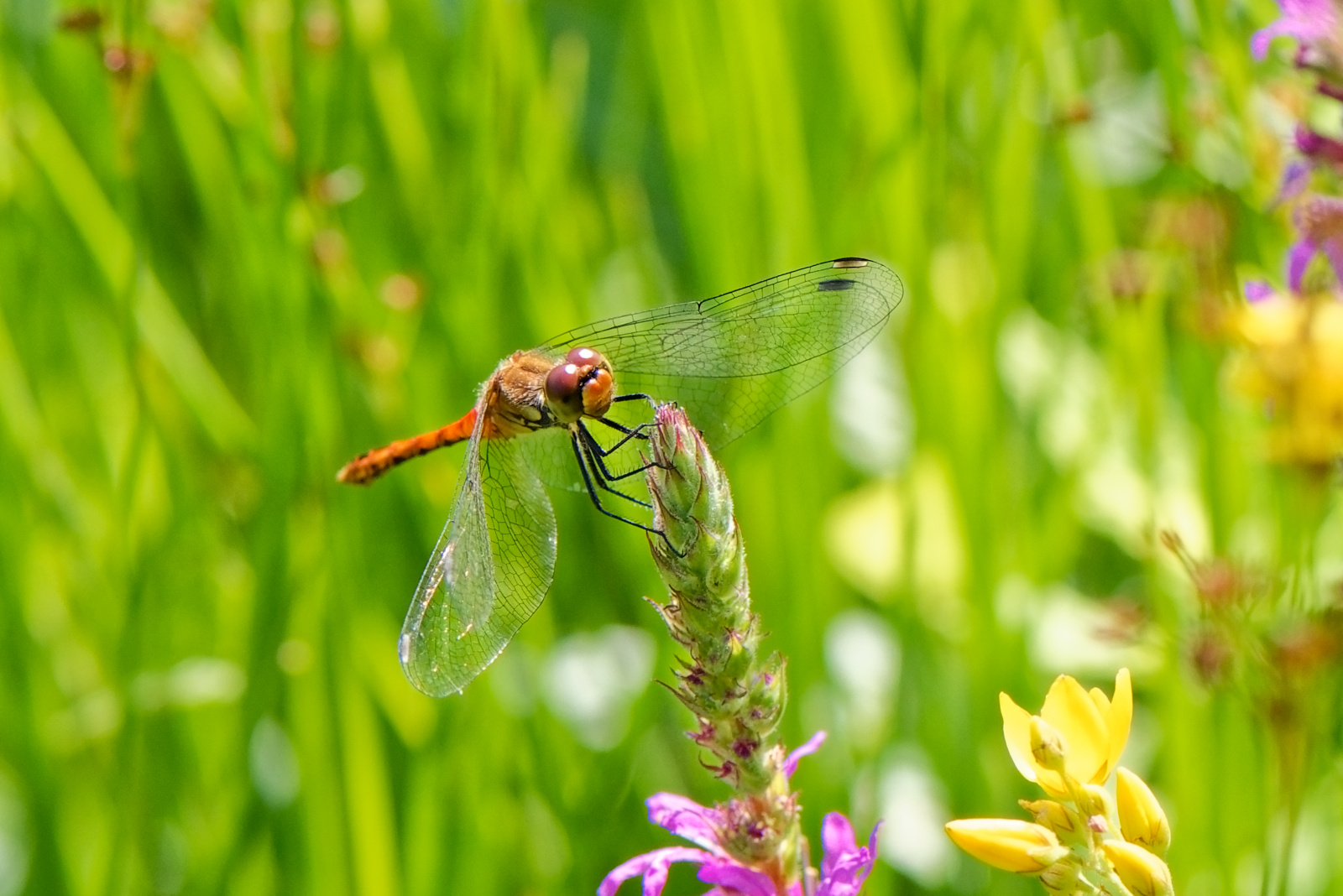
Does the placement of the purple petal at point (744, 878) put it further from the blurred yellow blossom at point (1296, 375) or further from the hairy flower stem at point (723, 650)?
the blurred yellow blossom at point (1296, 375)

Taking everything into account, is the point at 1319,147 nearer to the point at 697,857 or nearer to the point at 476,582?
the point at 697,857

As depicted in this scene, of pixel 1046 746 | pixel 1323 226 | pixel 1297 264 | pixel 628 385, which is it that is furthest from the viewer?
pixel 628 385

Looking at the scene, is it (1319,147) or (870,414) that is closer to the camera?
(1319,147)

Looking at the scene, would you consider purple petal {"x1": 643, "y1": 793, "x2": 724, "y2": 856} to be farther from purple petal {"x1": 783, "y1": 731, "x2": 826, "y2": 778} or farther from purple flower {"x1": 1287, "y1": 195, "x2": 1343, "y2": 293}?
purple flower {"x1": 1287, "y1": 195, "x2": 1343, "y2": 293}

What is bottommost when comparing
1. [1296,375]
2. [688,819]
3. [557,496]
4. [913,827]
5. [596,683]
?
[913,827]

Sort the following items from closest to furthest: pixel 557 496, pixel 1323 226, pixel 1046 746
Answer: pixel 1046 746 → pixel 1323 226 → pixel 557 496

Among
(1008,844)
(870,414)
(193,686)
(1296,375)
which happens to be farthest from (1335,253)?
(193,686)

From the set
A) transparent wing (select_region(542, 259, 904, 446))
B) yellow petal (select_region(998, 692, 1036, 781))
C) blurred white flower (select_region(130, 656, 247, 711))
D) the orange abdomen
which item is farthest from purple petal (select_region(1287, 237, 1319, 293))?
blurred white flower (select_region(130, 656, 247, 711))

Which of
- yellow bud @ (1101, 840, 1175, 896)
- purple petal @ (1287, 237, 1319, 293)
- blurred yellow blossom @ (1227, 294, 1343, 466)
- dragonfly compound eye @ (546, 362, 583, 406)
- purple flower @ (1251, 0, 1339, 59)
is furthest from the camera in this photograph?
dragonfly compound eye @ (546, 362, 583, 406)
